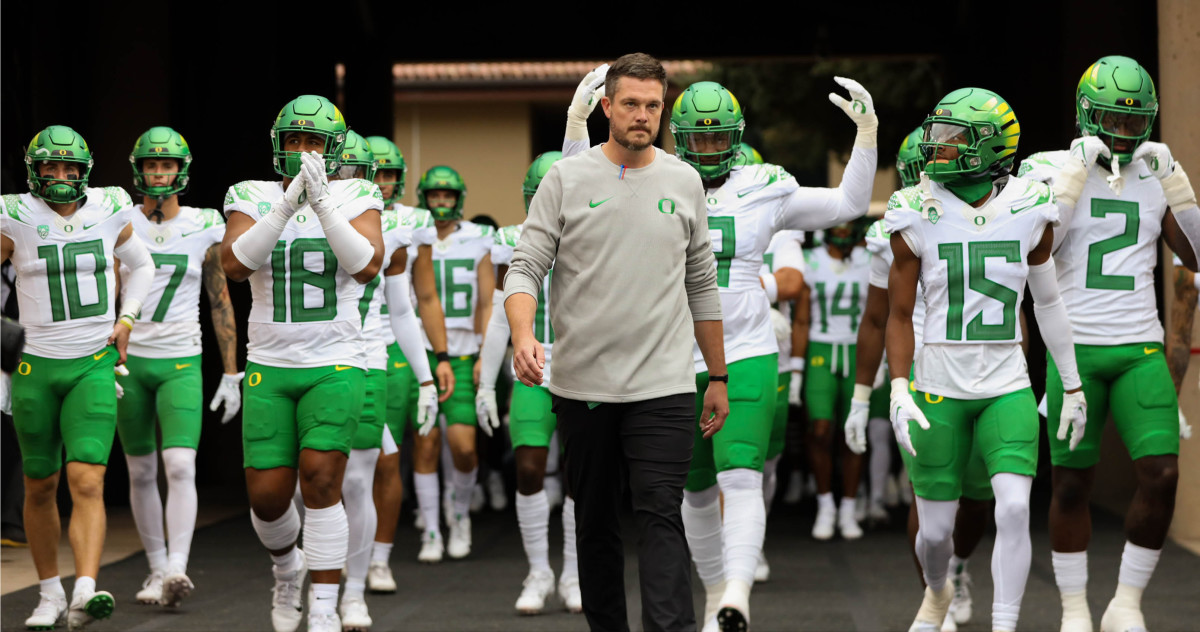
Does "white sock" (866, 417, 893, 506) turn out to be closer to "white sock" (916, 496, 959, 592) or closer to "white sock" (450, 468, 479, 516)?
"white sock" (450, 468, 479, 516)

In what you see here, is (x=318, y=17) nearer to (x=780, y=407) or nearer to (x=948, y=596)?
(x=780, y=407)

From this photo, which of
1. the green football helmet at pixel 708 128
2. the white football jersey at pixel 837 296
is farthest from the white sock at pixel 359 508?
the white football jersey at pixel 837 296

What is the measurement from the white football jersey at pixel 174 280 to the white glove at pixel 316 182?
2.22 meters

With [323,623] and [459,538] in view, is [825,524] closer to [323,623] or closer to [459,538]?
[459,538]

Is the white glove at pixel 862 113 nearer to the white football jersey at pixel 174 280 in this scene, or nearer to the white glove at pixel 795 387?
the white football jersey at pixel 174 280

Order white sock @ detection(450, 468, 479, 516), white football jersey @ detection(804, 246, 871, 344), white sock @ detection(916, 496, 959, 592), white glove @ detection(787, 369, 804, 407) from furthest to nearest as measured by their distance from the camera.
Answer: white football jersey @ detection(804, 246, 871, 344), white glove @ detection(787, 369, 804, 407), white sock @ detection(450, 468, 479, 516), white sock @ detection(916, 496, 959, 592)

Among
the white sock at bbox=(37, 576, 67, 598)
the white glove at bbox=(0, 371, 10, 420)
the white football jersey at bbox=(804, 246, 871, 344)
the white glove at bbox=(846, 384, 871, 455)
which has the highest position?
the white football jersey at bbox=(804, 246, 871, 344)

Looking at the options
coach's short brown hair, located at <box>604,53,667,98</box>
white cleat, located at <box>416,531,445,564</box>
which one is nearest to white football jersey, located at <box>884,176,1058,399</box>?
coach's short brown hair, located at <box>604,53,667,98</box>

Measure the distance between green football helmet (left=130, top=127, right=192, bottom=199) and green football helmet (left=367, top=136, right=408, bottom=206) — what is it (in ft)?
3.90

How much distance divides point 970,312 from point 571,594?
2.81m

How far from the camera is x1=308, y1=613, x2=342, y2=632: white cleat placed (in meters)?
6.12

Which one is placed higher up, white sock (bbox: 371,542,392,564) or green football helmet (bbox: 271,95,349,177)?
green football helmet (bbox: 271,95,349,177)

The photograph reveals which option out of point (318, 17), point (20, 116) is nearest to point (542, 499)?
point (20, 116)

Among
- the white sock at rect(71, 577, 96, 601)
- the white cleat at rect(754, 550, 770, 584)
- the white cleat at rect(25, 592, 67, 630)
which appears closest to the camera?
the white sock at rect(71, 577, 96, 601)
